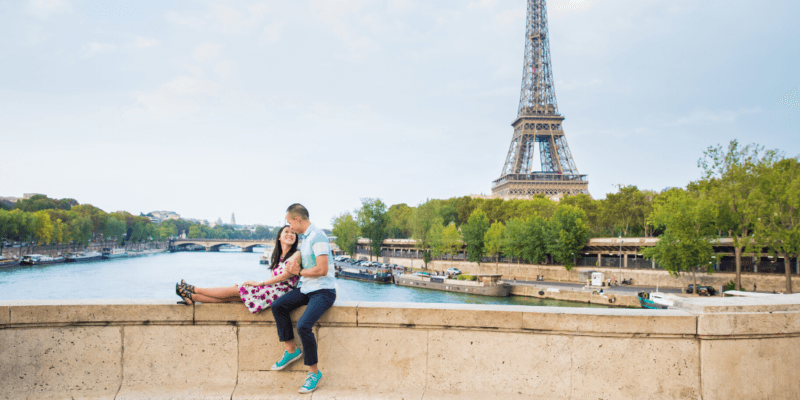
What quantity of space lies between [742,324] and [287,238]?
4.20 m

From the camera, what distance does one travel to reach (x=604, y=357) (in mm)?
4551

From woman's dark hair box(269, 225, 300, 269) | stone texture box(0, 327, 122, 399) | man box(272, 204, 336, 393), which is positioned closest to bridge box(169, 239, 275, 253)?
stone texture box(0, 327, 122, 399)

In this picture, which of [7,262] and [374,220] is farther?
[374,220]

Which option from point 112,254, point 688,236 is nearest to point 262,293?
point 688,236

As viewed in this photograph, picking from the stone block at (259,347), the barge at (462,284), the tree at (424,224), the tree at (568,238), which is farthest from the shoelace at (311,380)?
the tree at (424,224)

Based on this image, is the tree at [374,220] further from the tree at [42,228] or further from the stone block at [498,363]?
the stone block at [498,363]

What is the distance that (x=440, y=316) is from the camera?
4750mm

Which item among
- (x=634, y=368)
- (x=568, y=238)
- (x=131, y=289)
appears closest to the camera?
(x=634, y=368)

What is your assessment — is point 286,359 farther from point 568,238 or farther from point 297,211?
point 568,238

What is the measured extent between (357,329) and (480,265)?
64583 millimetres

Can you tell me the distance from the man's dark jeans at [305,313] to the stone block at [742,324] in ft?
10.9

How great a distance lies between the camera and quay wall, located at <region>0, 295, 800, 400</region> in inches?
174

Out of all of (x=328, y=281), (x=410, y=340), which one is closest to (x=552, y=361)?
(x=410, y=340)

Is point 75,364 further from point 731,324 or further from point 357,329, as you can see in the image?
point 731,324
